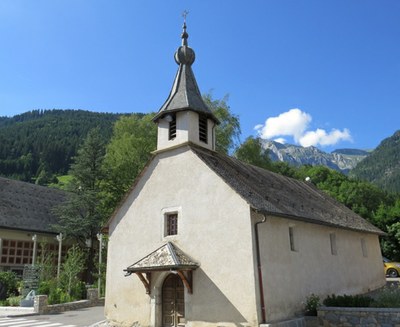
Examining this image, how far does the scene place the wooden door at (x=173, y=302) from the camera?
15670 mm

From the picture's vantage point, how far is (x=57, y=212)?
36312 millimetres

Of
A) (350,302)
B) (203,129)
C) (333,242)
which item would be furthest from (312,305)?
(203,129)

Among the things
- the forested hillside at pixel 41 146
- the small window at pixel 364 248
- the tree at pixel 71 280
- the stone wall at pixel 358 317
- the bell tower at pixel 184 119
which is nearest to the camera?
the stone wall at pixel 358 317

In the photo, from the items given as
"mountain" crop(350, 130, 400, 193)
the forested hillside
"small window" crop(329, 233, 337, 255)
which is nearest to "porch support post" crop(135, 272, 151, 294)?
"small window" crop(329, 233, 337, 255)

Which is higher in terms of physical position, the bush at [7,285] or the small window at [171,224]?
the small window at [171,224]

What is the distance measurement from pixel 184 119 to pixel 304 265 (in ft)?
27.1

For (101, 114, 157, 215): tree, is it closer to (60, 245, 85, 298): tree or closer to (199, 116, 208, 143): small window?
(60, 245, 85, 298): tree

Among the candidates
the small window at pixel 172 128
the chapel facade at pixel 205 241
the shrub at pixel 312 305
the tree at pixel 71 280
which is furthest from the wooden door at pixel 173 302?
the tree at pixel 71 280

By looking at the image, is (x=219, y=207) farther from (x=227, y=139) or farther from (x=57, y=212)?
(x=57, y=212)

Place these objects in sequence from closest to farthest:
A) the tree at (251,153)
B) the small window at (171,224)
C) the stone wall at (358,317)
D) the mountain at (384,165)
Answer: the stone wall at (358,317), the small window at (171,224), the tree at (251,153), the mountain at (384,165)

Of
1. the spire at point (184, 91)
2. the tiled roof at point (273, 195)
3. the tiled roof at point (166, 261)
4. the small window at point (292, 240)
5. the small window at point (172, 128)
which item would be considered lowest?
the tiled roof at point (166, 261)

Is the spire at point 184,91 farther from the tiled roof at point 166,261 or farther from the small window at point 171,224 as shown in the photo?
the tiled roof at point 166,261

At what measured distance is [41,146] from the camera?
95250 millimetres

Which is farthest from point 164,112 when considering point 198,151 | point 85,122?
point 85,122
